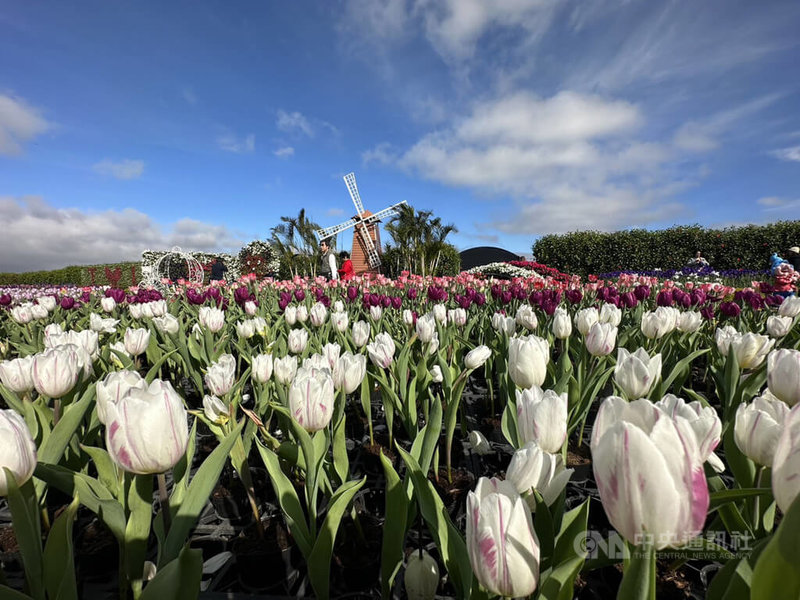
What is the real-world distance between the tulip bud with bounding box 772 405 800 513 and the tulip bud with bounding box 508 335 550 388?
879 millimetres

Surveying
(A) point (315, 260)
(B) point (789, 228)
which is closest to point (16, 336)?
(A) point (315, 260)

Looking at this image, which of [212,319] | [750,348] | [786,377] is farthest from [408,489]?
[212,319]

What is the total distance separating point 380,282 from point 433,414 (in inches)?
300

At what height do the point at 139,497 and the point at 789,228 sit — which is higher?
the point at 789,228

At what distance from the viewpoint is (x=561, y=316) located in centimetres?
254

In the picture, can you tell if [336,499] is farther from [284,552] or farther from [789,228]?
[789,228]

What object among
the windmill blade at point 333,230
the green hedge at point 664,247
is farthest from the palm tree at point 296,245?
the green hedge at point 664,247

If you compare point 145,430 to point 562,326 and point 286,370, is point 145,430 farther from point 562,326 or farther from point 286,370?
point 562,326

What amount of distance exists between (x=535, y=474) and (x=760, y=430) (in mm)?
580

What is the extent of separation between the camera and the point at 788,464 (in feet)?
2.14

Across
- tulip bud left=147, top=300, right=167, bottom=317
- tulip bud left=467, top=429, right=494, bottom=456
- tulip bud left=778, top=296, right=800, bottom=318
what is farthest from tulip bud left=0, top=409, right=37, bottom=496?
tulip bud left=778, top=296, right=800, bottom=318

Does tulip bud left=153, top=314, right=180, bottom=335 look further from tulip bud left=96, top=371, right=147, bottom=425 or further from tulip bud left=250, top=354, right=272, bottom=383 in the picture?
tulip bud left=96, top=371, right=147, bottom=425

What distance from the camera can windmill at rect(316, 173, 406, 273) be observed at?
29.2 m

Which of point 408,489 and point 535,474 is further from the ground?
point 535,474
